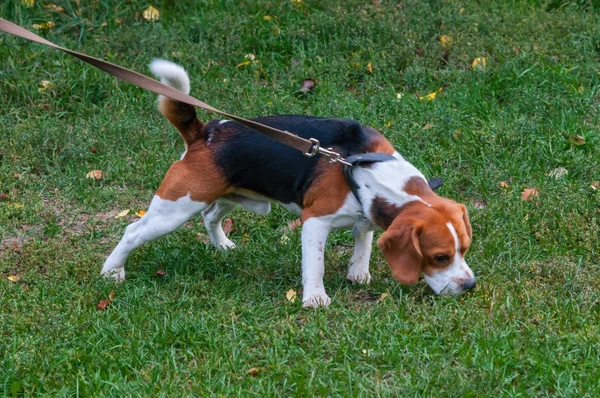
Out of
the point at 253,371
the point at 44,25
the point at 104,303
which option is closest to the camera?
the point at 253,371

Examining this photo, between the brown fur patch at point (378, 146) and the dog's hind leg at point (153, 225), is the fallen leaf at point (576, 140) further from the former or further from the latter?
the dog's hind leg at point (153, 225)

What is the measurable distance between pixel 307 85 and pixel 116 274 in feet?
10.6

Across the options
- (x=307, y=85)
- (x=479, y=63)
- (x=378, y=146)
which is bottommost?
(x=307, y=85)

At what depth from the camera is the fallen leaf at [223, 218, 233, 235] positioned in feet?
20.0

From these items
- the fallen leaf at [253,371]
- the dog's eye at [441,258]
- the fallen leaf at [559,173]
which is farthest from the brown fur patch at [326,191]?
the fallen leaf at [559,173]

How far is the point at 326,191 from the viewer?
4.90 meters

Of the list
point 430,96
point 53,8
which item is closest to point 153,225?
point 430,96

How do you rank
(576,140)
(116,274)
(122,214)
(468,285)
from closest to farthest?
(468,285) < (116,274) < (122,214) < (576,140)

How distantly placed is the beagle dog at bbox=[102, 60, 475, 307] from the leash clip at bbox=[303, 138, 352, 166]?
0.10 metres

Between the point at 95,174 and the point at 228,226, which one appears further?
the point at 95,174

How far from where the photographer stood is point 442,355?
4254 millimetres

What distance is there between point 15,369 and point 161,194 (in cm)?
134

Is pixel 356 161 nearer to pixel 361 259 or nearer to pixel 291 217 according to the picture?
pixel 361 259

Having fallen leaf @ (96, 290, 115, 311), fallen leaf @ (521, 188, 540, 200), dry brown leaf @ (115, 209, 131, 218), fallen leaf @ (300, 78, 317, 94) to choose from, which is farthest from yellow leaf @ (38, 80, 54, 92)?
fallen leaf @ (521, 188, 540, 200)
